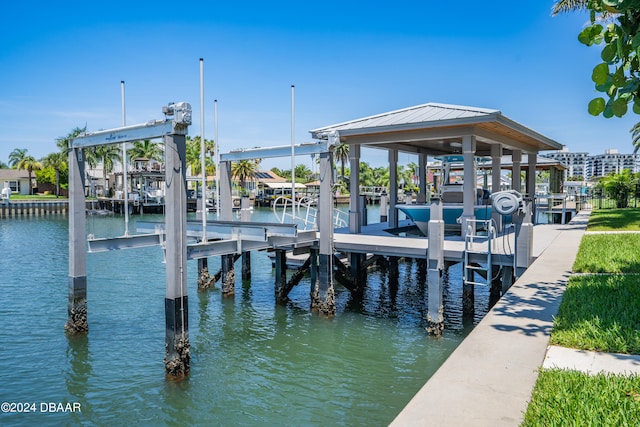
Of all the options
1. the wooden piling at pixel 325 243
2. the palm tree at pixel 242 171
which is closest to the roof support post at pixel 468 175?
the wooden piling at pixel 325 243

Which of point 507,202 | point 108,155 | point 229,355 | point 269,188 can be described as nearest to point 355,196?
point 507,202

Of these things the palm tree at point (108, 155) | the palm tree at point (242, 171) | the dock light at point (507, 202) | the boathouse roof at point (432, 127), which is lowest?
the dock light at point (507, 202)

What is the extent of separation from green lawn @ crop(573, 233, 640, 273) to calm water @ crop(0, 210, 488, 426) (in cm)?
342

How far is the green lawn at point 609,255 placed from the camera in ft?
34.0

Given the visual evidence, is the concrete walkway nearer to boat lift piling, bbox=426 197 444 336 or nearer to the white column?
boat lift piling, bbox=426 197 444 336

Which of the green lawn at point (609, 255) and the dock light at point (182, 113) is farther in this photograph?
the green lawn at point (609, 255)

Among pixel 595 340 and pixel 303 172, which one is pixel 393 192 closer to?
pixel 595 340

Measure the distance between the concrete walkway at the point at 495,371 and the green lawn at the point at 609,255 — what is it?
227 centimetres

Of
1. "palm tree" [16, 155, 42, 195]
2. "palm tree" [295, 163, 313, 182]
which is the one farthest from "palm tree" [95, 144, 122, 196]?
"palm tree" [295, 163, 313, 182]

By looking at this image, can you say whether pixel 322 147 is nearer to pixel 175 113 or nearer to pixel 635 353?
pixel 175 113

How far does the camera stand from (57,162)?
79.5 meters

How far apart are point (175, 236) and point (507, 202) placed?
7530 mm

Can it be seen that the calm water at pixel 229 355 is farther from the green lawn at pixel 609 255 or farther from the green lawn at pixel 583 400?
the green lawn at pixel 583 400

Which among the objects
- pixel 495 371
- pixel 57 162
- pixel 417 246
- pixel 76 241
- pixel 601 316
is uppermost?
pixel 57 162
